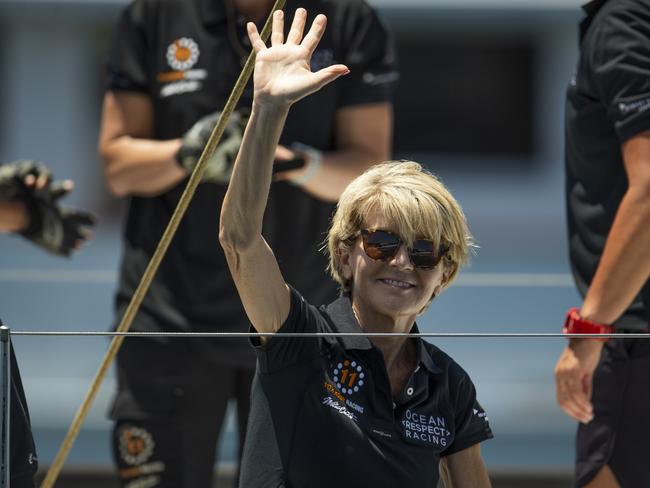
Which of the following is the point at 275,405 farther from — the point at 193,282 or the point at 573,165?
the point at 193,282

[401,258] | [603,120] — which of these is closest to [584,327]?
[603,120]

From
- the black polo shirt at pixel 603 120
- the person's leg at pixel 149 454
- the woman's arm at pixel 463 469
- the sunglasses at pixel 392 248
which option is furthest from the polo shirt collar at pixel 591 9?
the person's leg at pixel 149 454

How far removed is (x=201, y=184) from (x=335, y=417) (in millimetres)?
1185

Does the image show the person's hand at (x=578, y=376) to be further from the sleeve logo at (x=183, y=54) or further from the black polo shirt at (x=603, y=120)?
the sleeve logo at (x=183, y=54)

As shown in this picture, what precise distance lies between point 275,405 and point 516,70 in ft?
14.2

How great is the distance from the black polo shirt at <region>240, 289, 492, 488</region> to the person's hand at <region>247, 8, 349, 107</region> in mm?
273

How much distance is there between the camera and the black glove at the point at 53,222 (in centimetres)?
316

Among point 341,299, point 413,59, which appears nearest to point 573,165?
point 341,299

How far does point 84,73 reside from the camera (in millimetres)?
5773

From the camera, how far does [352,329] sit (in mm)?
1873

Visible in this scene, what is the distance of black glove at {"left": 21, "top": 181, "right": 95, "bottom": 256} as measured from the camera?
316cm

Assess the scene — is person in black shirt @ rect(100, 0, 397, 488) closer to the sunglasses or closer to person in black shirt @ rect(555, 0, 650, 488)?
person in black shirt @ rect(555, 0, 650, 488)

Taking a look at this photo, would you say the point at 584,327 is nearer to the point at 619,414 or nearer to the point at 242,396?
the point at 619,414

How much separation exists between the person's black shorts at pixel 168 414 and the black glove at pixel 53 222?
448mm
